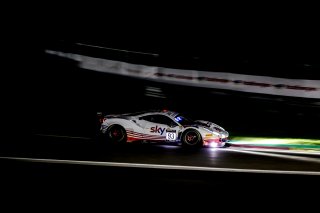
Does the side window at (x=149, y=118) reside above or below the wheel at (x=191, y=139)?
above

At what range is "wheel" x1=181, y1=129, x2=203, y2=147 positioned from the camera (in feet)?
30.9

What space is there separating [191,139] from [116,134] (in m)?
2.29

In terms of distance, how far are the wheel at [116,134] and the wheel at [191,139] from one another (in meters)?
1.79

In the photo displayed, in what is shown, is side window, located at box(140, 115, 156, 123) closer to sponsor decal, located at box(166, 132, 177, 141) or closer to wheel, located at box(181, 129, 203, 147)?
sponsor decal, located at box(166, 132, 177, 141)

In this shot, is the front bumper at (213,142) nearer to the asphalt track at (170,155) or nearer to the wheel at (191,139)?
the wheel at (191,139)

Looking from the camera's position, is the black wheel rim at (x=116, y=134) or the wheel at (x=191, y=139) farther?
the black wheel rim at (x=116, y=134)

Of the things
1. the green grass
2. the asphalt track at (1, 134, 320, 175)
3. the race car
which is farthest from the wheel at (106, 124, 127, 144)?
the green grass

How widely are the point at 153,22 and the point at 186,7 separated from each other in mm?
2676

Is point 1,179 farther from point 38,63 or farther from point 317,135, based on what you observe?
point 38,63

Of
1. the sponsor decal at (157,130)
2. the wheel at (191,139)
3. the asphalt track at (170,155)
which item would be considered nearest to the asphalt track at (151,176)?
the asphalt track at (170,155)

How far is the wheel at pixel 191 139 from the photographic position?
941 centimetres

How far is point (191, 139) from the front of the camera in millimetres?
9461

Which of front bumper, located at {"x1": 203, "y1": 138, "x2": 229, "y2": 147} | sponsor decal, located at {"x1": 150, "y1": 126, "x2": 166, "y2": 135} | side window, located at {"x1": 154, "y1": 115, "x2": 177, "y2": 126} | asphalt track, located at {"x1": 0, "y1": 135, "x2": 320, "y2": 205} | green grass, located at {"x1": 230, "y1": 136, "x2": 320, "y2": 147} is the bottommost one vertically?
asphalt track, located at {"x1": 0, "y1": 135, "x2": 320, "y2": 205}

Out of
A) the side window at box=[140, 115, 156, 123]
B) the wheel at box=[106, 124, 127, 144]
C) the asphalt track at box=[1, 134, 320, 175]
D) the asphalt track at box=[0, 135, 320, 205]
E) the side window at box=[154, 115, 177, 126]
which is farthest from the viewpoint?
the wheel at box=[106, 124, 127, 144]
